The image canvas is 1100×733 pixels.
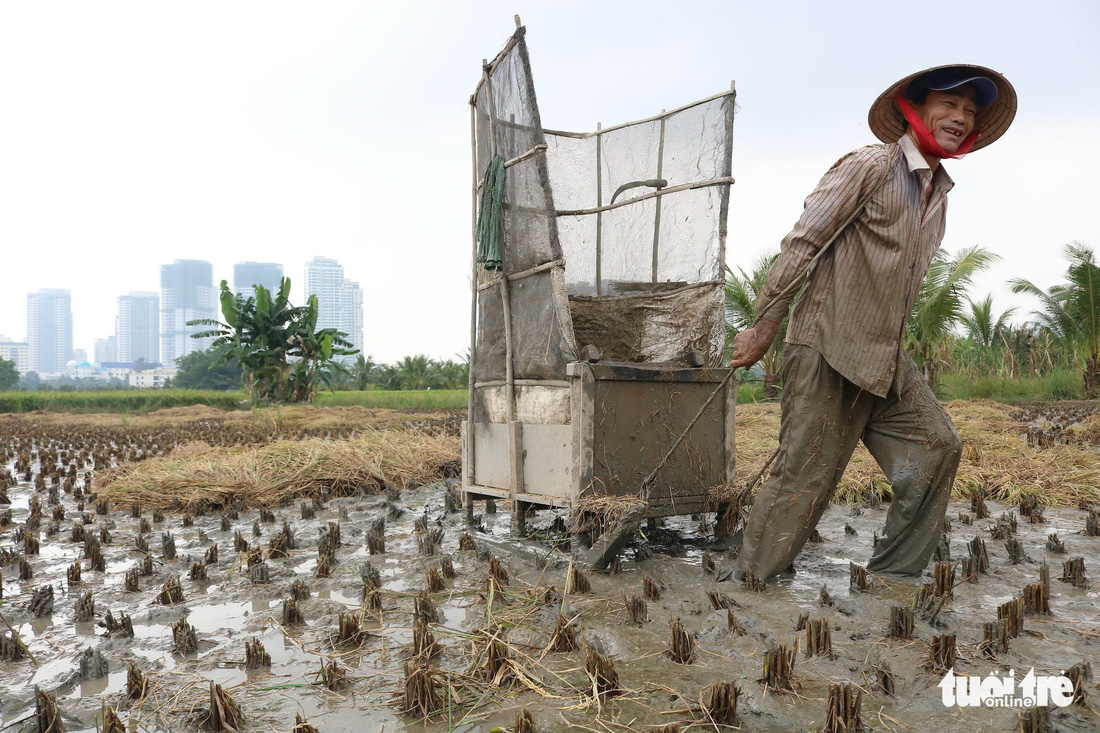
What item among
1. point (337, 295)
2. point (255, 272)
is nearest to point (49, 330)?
point (255, 272)

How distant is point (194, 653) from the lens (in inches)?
115

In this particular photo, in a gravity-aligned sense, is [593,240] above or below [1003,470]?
above

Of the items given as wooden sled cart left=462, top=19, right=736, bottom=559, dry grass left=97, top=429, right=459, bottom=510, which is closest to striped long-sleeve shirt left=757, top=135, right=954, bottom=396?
wooden sled cart left=462, top=19, right=736, bottom=559

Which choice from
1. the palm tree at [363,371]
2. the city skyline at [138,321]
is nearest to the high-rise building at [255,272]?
the city skyline at [138,321]

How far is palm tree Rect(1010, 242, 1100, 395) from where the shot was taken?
1572cm

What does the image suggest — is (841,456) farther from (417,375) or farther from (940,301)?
(417,375)

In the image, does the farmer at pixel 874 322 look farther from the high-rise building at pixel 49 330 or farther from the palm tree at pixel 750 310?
the high-rise building at pixel 49 330

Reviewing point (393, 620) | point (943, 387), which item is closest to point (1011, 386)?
point (943, 387)

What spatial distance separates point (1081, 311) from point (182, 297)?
183 m

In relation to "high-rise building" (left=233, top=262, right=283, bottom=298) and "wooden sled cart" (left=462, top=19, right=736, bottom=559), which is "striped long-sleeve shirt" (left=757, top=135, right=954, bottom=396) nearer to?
"wooden sled cart" (left=462, top=19, right=736, bottom=559)

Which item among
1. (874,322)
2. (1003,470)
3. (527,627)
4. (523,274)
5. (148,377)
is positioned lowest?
(527,627)

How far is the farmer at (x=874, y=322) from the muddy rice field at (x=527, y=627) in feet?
1.02

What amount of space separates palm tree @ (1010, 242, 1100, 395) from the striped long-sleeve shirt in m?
15.5

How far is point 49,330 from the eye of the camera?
189 meters
